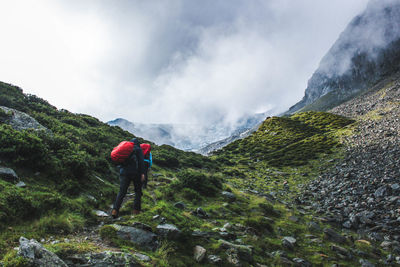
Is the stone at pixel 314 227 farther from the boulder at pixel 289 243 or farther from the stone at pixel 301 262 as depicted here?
the stone at pixel 301 262

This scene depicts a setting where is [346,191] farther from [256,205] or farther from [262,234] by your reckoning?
[262,234]

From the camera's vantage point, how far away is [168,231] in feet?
19.1

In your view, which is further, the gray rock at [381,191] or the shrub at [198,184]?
the shrub at [198,184]

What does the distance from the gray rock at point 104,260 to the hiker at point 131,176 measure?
3.32 meters

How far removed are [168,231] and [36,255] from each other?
3252 millimetres

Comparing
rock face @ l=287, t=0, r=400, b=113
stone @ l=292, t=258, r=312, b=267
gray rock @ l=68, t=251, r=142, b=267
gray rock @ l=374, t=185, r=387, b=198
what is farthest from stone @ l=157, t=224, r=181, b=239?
rock face @ l=287, t=0, r=400, b=113

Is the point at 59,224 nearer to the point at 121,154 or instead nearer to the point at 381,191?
the point at 121,154

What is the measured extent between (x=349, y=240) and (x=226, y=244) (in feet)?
18.8

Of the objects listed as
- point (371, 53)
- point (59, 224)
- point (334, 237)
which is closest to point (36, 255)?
point (59, 224)

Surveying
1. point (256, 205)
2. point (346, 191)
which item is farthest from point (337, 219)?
point (346, 191)

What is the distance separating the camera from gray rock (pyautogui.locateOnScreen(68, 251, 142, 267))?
150 inches

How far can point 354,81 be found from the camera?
169 metres

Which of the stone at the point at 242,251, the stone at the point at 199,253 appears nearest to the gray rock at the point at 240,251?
the stone at the point at 242,251

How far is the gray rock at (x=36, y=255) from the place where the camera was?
3.10 metres
